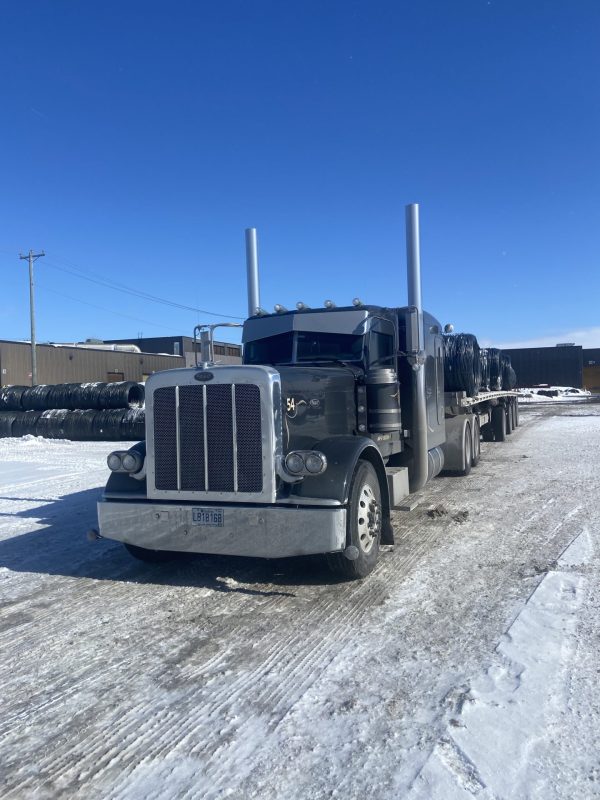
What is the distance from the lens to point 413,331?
7012 millimetres

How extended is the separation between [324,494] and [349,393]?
1726mm

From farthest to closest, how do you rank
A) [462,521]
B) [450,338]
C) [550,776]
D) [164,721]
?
[450,338] < [462,521] < [164,721] < [550,776]

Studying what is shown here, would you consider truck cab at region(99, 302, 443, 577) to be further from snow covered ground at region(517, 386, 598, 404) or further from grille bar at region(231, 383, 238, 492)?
snow covered ground at region(517, 386, 598, 404)

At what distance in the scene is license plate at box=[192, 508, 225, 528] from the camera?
16.8 ft

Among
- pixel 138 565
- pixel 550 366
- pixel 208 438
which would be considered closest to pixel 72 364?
pixel 138 565

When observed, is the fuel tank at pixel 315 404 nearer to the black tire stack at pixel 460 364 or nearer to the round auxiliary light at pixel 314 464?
the round auxiliary light at pixel 314 464

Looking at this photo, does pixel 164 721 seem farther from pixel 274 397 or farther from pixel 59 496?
pixel 59 496

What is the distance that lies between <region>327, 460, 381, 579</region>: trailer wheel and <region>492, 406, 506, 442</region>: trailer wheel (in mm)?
12523

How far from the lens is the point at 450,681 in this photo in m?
3.59

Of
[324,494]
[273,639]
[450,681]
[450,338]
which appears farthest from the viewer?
[450,338]

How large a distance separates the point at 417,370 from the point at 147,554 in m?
3.57

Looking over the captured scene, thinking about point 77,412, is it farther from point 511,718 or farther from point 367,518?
point 511,718

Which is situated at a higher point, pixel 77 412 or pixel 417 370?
pixel 417 370

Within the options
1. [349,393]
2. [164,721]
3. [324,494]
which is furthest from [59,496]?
[164,721]
